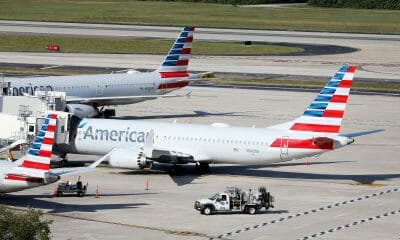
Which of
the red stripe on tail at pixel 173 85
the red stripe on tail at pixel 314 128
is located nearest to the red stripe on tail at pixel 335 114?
the red stripe on tail at pixel 314 128

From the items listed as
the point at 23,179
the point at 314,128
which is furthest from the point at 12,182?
the point at 314,128

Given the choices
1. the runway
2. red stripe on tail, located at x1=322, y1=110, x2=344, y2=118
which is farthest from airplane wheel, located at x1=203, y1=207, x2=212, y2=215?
the runway

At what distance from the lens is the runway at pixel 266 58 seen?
5856 inches

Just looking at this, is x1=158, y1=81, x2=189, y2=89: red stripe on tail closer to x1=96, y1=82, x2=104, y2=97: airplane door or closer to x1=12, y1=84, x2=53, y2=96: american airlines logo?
x1=96, y1=82, x2=104, y2=97: airplane door

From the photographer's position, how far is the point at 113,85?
355 feet

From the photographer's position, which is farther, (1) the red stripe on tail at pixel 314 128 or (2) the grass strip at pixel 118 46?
(2) the grass strip at pixel 118 46

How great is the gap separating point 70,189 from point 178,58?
1779 inches

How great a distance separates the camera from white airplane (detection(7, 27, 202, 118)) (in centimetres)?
10294

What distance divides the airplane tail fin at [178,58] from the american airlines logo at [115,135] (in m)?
32.3

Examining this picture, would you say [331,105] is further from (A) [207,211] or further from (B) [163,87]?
(B) [163,87]

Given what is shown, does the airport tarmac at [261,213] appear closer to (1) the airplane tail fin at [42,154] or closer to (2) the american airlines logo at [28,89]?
(1) the airplane tail fin at [42,154]

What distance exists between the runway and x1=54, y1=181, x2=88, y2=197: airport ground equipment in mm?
75590

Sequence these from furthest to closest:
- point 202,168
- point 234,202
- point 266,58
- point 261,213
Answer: point 266,58 → point 202,168 → point 261,213 → point 234,202

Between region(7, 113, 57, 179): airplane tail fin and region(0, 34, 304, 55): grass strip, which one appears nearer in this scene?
region(7, 113, 57, 179): airplane tail fin
